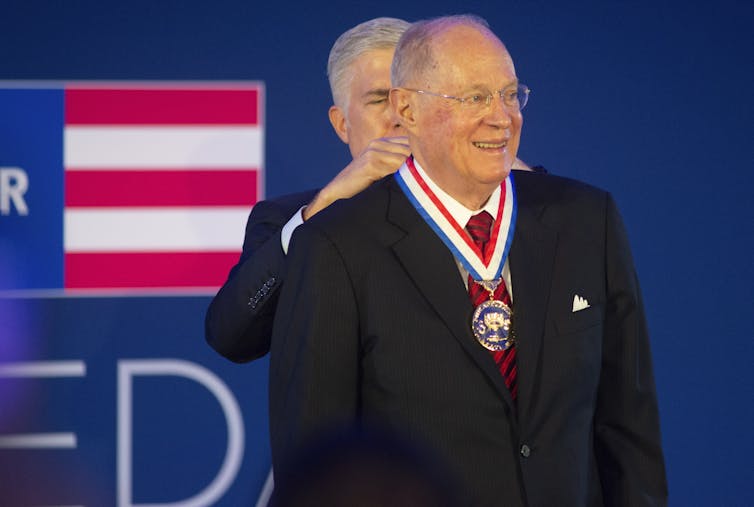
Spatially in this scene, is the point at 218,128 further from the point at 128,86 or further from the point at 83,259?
the point at 83,259

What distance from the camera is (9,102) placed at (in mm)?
3006

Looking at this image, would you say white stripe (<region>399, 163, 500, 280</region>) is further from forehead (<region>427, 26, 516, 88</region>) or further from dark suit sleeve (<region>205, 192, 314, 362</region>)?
dark suit sleeve (<region>205, 192, 314, 362</region>)

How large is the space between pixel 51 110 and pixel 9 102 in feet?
0.40

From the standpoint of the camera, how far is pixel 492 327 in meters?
1.38

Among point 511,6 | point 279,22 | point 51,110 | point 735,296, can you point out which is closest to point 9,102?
point 51,110

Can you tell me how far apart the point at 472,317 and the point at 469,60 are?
35 centimetres

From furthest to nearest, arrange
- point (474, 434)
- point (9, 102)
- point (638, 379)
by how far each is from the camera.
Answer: point (9, 102) → point (638, 379) → point (474, 434)

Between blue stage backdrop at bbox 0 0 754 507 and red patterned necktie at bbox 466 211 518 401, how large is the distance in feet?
5.35

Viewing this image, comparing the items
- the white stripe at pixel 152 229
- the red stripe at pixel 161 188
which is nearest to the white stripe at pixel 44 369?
the white stripe at pixel 152 229

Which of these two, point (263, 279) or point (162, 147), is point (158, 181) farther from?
point (263, 279)

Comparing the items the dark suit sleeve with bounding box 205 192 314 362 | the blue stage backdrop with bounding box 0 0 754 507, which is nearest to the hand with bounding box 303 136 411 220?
the dark suit sleeve with bounding box 205 192 314 362

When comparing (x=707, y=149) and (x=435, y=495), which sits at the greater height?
(x=707, y=149)

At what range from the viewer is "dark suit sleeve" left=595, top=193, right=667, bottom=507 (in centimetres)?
147

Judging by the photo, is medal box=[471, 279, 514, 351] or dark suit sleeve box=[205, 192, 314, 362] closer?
medal box=[471, 279, 514, 351]
